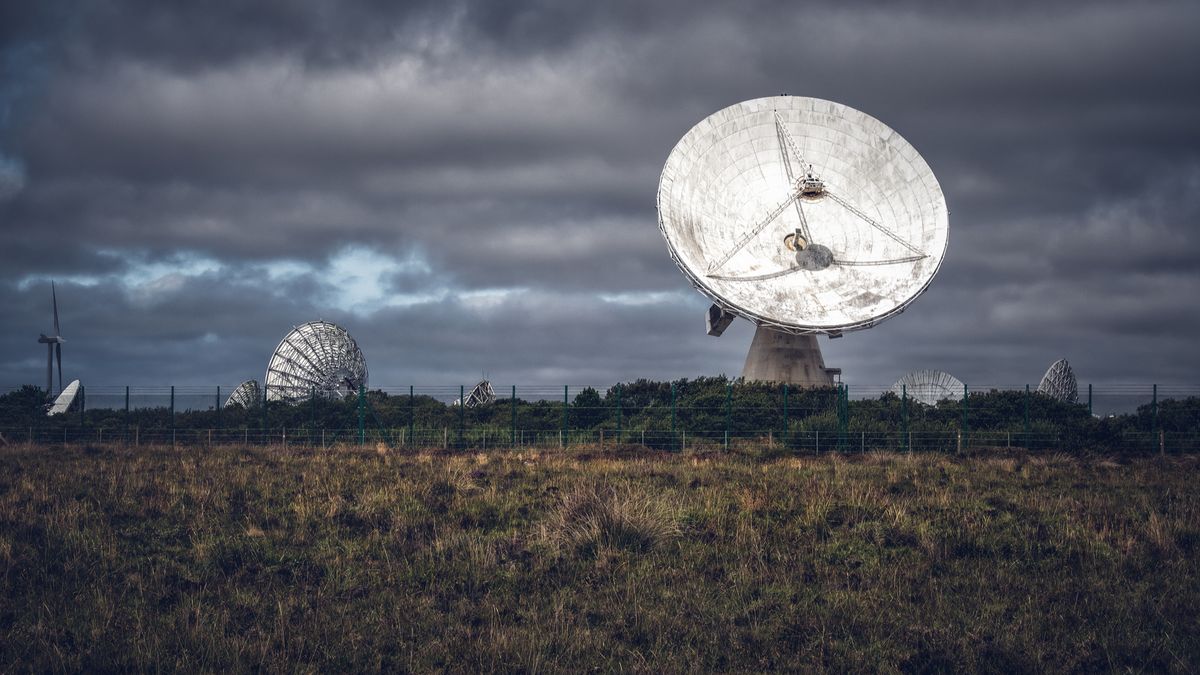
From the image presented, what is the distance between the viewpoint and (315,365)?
182 feet

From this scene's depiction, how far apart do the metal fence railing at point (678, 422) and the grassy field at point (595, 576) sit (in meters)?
17.5

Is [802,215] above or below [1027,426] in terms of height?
above

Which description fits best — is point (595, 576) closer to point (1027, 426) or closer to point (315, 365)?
point (1027, 426)

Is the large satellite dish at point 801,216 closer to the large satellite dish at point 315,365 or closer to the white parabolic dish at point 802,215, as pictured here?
the white parabolic dish at point 802,215

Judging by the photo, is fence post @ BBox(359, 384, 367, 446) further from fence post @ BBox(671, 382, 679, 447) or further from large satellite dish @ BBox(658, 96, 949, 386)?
large satellite dish @ BBox(658, 96, 949, 386)

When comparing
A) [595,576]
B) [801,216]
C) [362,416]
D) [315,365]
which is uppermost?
[801,216]

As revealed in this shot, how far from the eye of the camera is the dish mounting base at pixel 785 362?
45250 mm

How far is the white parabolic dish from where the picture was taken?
38.7 metres

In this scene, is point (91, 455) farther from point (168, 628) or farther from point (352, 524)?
point (168, 628)

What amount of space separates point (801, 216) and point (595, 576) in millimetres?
31948

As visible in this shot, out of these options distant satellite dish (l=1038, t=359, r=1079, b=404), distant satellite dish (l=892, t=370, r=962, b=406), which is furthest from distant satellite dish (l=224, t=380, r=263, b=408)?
distant satellite dish (l=1038, t=359, r=1079, b=404)

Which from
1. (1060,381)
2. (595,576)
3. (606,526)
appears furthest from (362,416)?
(1060,381)

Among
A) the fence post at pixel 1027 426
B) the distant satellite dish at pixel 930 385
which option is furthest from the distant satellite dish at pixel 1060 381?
the fence post at pixel 1027 426

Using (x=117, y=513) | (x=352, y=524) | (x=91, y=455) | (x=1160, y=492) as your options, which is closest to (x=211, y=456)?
(x=91, y=455)
